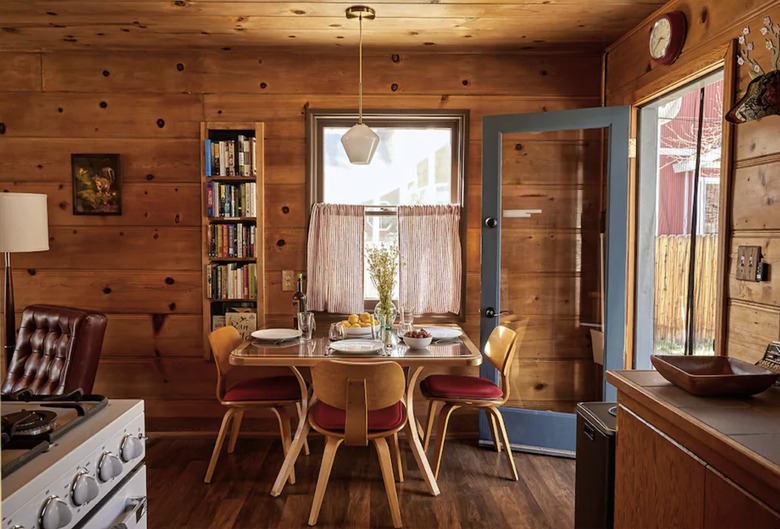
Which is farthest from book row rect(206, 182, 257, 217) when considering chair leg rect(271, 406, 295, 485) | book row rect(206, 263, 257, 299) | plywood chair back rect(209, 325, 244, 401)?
chair leg rect(271, 406, 295, 485)

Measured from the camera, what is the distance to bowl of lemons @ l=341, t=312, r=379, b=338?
3.11 meters

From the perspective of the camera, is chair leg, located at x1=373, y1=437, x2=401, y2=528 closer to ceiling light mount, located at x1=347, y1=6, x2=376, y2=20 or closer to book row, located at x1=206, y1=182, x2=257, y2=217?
book row, located at x1=206, y1=182, x2=257, y2=217

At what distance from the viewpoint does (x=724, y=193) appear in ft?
7.63

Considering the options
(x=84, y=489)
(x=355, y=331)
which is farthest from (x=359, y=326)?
(x=84, y=489)

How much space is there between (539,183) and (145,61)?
8.77ft

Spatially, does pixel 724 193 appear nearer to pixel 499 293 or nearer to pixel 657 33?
pixel 657 33

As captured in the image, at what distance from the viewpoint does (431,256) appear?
3.66 m

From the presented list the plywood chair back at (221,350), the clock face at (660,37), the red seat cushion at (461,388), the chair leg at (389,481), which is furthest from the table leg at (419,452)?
the clock face at (660,37)

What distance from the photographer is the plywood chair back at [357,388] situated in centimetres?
242

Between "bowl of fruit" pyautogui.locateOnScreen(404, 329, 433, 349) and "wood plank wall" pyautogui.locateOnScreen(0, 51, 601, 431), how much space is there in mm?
891

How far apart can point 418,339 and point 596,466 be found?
110cm

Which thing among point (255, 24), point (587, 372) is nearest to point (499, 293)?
point (587, 372)

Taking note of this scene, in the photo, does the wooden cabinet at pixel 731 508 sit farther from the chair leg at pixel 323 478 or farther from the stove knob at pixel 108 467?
the chair leg at pixel 323 478

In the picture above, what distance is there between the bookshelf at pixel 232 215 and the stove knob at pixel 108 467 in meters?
2.36
